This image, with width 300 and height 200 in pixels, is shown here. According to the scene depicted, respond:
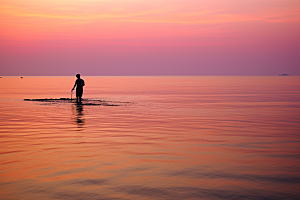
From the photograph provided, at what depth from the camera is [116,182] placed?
9133 millimetres

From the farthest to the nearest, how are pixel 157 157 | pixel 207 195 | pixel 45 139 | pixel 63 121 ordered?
pixel 63 121
pixel 45 139
pixel 157 157
pixel 207 195

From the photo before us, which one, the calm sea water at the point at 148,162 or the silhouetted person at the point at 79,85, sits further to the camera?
the silhouetted person at the point at 79,85

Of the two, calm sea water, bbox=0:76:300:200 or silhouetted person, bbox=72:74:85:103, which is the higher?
silhouetted person, bbox=72:74:85:103

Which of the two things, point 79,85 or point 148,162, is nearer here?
point 148,162

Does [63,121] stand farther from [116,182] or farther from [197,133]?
[116,182]

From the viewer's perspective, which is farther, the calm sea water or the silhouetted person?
the silhouetted person

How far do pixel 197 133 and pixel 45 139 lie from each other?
7.08 m

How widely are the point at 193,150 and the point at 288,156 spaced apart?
10.7ft

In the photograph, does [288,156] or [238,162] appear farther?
[288,156]

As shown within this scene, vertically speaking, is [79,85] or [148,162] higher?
[79,85]

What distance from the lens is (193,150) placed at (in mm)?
13266

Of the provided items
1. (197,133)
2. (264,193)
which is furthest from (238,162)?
(197,133)

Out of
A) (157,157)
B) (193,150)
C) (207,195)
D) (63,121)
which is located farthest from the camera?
(63,121)

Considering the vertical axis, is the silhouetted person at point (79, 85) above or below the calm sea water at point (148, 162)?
above
